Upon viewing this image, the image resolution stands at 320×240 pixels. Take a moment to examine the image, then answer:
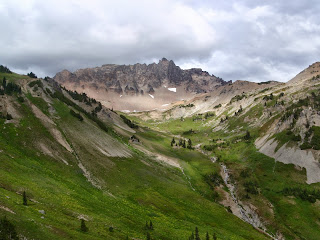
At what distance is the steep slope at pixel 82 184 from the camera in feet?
129

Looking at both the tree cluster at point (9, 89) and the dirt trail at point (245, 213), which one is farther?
the tree cluster at point (9, 89)

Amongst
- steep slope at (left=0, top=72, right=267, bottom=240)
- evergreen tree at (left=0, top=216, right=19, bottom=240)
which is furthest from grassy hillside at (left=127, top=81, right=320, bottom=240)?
evergreen tree at (left=0, top=216, right=19, bottom=240)

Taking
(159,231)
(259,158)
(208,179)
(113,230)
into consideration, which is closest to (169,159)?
(208,179)

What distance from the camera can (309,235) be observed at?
3201 inches

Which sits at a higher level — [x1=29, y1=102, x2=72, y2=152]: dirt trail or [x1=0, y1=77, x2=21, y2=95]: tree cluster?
[x1=0, y1=77, x2=21, y2=95]: tree cluster

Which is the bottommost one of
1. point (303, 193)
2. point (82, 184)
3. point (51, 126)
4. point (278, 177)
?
point (303, 193)

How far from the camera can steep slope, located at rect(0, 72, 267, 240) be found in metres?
39.4

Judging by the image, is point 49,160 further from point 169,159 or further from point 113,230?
point 169,159

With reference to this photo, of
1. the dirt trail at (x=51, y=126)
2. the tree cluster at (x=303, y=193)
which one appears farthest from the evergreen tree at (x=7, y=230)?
the tree cluster at (x=303, y=193)

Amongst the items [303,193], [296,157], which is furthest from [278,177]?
[296,157]

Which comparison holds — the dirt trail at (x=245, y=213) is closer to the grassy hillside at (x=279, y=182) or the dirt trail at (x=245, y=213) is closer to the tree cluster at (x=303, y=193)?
the grassy hillside at (x=279, y=182)

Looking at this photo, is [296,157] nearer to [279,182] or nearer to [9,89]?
[279,182]

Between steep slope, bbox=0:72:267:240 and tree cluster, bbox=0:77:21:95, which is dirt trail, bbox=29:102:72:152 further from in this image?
tree cluster, bbox=0:77:21:95

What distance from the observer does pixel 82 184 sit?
67.4 m
